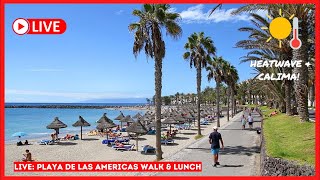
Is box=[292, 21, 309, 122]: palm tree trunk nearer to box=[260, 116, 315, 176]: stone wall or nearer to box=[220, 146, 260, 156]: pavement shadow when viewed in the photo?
box=[220, 146, 260, 156]: pavement shadow

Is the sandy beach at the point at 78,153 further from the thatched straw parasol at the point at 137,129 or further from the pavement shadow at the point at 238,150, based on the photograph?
the pavement shadow at the point at 238,150

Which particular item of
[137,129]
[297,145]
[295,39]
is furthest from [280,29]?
[137,129]

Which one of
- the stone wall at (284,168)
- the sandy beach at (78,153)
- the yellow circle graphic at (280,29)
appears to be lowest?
the sandy beach at (78,153)

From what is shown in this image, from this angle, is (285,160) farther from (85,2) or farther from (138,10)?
(138,10)

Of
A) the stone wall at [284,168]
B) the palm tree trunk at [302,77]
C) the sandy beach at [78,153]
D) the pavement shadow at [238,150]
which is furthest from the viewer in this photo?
the sandy beach at [78,153]

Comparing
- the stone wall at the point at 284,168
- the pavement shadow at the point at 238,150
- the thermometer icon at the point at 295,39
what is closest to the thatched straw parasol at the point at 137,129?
the pavement shadow at the point at 238,150

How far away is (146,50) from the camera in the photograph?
52.7ft

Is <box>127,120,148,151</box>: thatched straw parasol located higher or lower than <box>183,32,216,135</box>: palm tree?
lower

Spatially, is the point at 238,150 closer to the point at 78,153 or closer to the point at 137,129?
the point at 137,129

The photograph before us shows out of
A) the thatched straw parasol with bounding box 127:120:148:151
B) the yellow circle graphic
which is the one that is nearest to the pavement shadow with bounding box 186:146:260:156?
the yellow circle graphic

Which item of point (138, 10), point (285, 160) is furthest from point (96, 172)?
point (285, 160)

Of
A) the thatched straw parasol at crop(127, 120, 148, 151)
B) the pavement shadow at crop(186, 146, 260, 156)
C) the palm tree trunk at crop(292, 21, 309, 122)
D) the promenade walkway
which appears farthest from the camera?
the thatched straw parasol at crop(127, 120, 148, 151)

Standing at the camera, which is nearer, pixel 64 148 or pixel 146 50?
pixel 146 50
